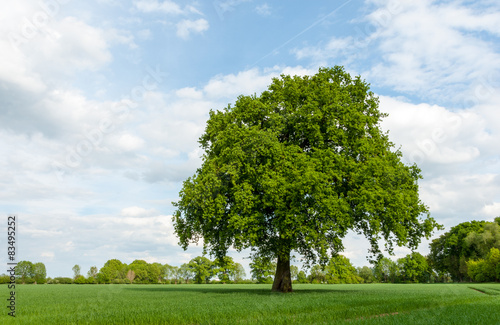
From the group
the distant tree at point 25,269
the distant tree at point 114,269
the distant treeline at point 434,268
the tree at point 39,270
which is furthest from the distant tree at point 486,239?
the tree at point 39,270

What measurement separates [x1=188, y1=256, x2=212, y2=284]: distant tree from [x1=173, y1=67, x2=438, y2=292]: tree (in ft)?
329

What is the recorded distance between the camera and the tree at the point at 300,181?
1105 inches

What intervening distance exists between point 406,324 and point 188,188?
68.7ft

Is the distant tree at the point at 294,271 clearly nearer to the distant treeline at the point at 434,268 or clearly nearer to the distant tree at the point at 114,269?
the distant treeline at the point at 434,268

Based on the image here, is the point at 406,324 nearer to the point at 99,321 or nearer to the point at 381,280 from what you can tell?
the point at 99,321

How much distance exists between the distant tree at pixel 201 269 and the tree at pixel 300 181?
329ft

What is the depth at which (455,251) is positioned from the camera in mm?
111750

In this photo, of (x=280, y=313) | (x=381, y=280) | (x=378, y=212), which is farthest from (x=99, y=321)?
(x=381, y=280)

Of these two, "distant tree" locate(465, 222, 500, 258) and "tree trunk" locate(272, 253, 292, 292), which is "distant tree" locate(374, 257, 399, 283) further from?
"tree trunk" locate(272, 253, 292, 292)

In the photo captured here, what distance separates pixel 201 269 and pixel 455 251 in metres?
79.8

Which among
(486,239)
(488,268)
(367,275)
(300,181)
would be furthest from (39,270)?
(300,181)

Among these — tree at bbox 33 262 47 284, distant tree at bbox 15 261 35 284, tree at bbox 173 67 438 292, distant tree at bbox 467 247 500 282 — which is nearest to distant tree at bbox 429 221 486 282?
distant tree at bbox 467 247 500 282

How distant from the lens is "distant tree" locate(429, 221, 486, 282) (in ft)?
341

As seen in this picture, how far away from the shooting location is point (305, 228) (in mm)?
27469
